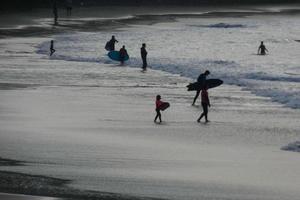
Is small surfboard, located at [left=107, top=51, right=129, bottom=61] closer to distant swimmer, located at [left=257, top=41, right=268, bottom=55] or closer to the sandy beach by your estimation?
the sandy beach

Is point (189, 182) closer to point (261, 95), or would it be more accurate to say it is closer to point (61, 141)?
point (61, 141)

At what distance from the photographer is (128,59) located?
48.1 meters

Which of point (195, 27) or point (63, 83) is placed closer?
point (63, 83)

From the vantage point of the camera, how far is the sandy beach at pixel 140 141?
15.7 m

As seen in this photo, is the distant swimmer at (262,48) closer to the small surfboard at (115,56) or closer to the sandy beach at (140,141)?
the small surfboard at (115,56)

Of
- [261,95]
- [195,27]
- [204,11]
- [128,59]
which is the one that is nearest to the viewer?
[261,95]

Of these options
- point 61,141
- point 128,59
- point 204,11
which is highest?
point 61,141

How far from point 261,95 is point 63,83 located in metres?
8.39

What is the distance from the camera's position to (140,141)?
67.5 feet

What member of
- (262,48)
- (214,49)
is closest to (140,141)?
Answer: (262,48)

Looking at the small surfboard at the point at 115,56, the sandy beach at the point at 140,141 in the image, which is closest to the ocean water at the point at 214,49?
the small surfboard at the point at 115,56

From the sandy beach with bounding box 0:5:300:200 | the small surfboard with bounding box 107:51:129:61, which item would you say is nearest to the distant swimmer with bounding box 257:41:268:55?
the small surfboard with bounding box 107:51:129:61

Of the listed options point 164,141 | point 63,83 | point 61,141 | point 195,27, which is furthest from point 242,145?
point 195,27

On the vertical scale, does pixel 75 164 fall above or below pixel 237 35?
above
